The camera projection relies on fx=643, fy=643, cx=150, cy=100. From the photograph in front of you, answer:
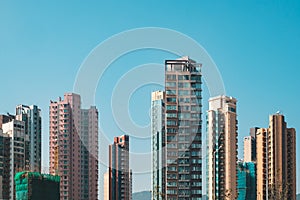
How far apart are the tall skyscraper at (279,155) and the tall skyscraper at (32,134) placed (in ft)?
11.3

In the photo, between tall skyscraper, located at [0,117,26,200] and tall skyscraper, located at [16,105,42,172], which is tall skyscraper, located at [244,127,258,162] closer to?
tall skyscraper, located at [16,105,42,172]

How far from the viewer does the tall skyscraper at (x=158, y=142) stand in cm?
807

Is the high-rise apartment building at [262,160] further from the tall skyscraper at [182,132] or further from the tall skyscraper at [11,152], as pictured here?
the tall skyscraper at [11,152]

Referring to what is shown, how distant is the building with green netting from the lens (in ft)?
26.6

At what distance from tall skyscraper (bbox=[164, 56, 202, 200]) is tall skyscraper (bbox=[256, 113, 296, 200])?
2.00m

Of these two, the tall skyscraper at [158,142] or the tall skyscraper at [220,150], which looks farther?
the tall skyscraper at [220,150]

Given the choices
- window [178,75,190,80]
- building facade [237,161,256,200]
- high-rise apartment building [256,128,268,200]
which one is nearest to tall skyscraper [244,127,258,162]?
building facade [237,161,256,200]

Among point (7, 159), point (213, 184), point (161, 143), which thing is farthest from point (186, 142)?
point (7, 159)

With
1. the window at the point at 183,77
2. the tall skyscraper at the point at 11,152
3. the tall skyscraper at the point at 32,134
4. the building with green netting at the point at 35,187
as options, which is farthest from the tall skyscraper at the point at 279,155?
the tall skyscraper at the point at 11,152

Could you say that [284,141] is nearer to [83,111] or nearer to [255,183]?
[255,183]

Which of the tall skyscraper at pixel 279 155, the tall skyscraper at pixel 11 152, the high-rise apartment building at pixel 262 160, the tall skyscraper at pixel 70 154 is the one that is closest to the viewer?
the tall skyscraper at pixel 70 154

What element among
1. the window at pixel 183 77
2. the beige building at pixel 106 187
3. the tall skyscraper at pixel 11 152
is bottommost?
the beige building at pixel 106 187

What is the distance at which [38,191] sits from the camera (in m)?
8.19

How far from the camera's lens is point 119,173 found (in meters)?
10.1
